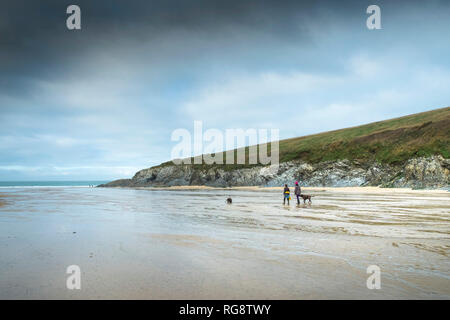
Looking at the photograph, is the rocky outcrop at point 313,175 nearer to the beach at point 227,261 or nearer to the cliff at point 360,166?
the cliff at point 360,166

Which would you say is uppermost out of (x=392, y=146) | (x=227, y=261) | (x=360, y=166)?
(x=392, y=146)

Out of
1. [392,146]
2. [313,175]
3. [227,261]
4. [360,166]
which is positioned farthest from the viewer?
[313,175]

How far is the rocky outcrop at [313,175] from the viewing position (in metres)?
50.5

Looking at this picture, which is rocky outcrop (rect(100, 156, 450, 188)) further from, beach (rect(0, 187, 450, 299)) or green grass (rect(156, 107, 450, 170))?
beach (rect(0, 187, 450, 299))

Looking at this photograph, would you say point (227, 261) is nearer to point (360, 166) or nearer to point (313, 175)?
point (360, 166)

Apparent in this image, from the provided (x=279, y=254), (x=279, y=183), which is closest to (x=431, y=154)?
(x=279, y=183)

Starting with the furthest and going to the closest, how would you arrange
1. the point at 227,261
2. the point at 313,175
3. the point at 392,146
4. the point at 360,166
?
the point at 313,175 → the point at 392,146 → the point at 360,166 → the point at 227,261

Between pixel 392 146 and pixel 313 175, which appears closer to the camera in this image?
pixel 392 146

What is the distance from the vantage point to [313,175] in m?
73.8

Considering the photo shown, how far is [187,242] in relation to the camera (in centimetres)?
1048

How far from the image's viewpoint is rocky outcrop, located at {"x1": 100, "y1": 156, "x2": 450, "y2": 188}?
166 feet

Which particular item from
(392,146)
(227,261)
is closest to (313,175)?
(392,146)
